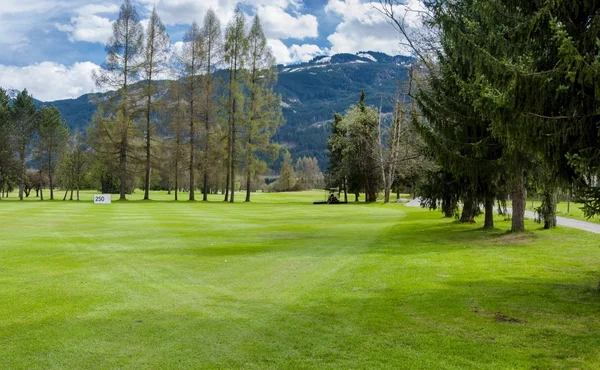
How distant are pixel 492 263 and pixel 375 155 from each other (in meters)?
45.7

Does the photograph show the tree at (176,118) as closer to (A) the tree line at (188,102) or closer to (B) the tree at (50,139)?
(A) the tree line at (188,102)

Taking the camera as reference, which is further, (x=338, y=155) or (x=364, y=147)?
(x=338, y=155)

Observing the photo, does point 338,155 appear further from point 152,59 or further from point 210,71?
point 152,59

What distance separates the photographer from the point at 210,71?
57.0 meters

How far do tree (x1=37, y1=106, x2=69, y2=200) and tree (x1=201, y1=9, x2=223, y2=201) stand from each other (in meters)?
26.8

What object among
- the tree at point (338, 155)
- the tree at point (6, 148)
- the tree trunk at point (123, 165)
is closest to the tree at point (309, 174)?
the tree at point (338, 155)

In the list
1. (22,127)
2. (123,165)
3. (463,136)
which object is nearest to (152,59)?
(123,165)

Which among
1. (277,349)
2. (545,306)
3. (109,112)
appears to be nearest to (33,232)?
(277,349)

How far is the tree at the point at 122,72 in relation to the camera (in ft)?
175

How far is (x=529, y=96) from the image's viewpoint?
827 centimetres

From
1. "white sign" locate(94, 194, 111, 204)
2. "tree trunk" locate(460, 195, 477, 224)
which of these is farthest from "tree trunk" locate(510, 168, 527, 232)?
"white sign" locate(94, 194, 111, 204)

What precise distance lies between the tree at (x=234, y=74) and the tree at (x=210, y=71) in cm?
120

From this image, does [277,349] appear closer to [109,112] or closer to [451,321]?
[451,321]

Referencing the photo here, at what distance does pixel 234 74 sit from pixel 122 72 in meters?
12.8
